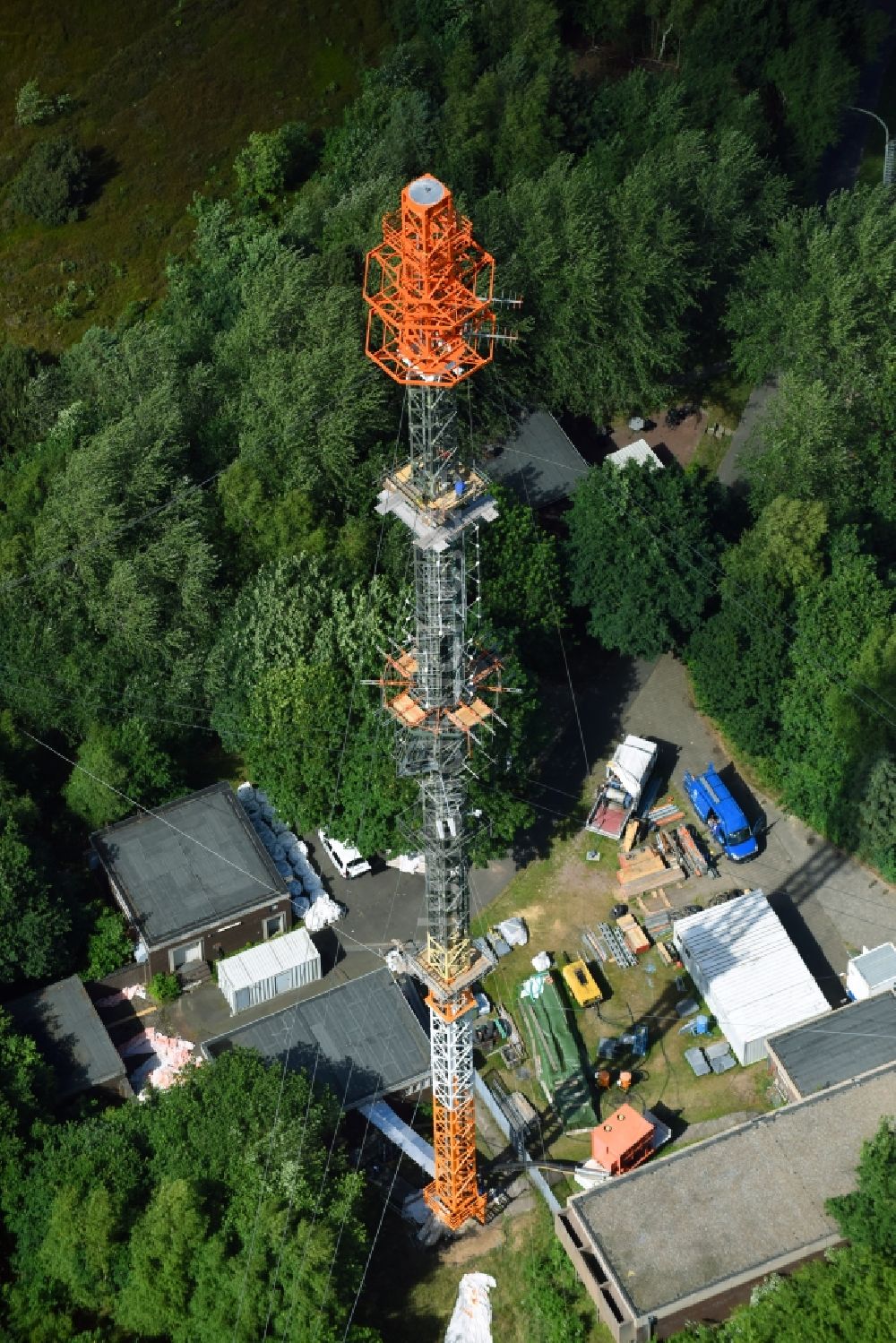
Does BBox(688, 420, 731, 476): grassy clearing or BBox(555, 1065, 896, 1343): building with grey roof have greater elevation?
BBox(688, 420, 731, 476): grassy clearing

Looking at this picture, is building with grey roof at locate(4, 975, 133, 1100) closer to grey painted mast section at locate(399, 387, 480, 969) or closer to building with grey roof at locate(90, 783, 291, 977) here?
building with grey roof at locate(90, 783, 291, 977)

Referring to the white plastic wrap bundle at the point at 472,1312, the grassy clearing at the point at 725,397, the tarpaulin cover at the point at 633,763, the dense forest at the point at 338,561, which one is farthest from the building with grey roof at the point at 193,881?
the grassy clearing at the point at 725,397

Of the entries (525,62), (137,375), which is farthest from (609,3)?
(137,375)

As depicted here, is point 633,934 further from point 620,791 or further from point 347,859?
point 347,859

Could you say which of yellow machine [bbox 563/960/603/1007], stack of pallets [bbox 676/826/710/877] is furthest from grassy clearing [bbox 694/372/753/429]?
yellow machine [bbox 563/960/603/1007]

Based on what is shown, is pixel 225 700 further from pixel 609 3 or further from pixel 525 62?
pixel 609 3
